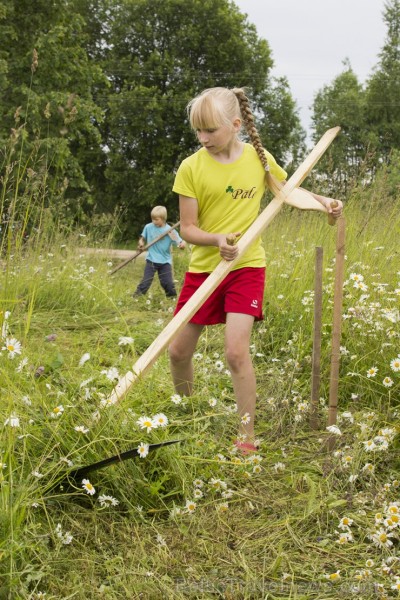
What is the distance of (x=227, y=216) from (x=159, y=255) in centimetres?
530

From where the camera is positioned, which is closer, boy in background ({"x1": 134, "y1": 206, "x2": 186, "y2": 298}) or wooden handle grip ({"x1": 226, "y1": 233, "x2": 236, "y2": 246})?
wooden handle grip ({"x1": 226, "y1": 233, "x2": 236, "y2": 246})

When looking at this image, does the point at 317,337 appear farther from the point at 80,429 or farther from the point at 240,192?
the point at 80,429

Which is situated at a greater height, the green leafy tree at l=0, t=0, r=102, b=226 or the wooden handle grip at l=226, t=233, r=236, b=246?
the green leafy tree at l=0, t=0, r=102, b=226

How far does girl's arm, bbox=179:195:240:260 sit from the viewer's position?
288 cm

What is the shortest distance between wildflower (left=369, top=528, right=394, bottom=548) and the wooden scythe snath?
3.12ft

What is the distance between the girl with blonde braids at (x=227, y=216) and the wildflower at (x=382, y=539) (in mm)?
744

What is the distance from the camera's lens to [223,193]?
3.16 metres

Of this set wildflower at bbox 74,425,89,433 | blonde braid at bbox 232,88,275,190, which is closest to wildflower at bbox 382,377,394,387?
blonde braid at bbox 232,88,275,190

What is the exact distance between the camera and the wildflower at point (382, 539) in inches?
89.6

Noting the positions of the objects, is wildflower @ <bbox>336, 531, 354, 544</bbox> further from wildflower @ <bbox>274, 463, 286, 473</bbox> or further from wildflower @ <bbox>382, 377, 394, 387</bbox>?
wildflower @ <bbox>382, 377, 394, 387</bbox>

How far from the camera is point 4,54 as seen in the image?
16.4 meters

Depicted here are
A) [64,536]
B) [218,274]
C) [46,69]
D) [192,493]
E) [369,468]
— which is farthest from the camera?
[46,69]

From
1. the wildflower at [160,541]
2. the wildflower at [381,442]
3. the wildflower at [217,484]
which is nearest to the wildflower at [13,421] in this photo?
the wildflower at [160,541]

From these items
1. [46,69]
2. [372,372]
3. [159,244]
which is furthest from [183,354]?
[46,69]
